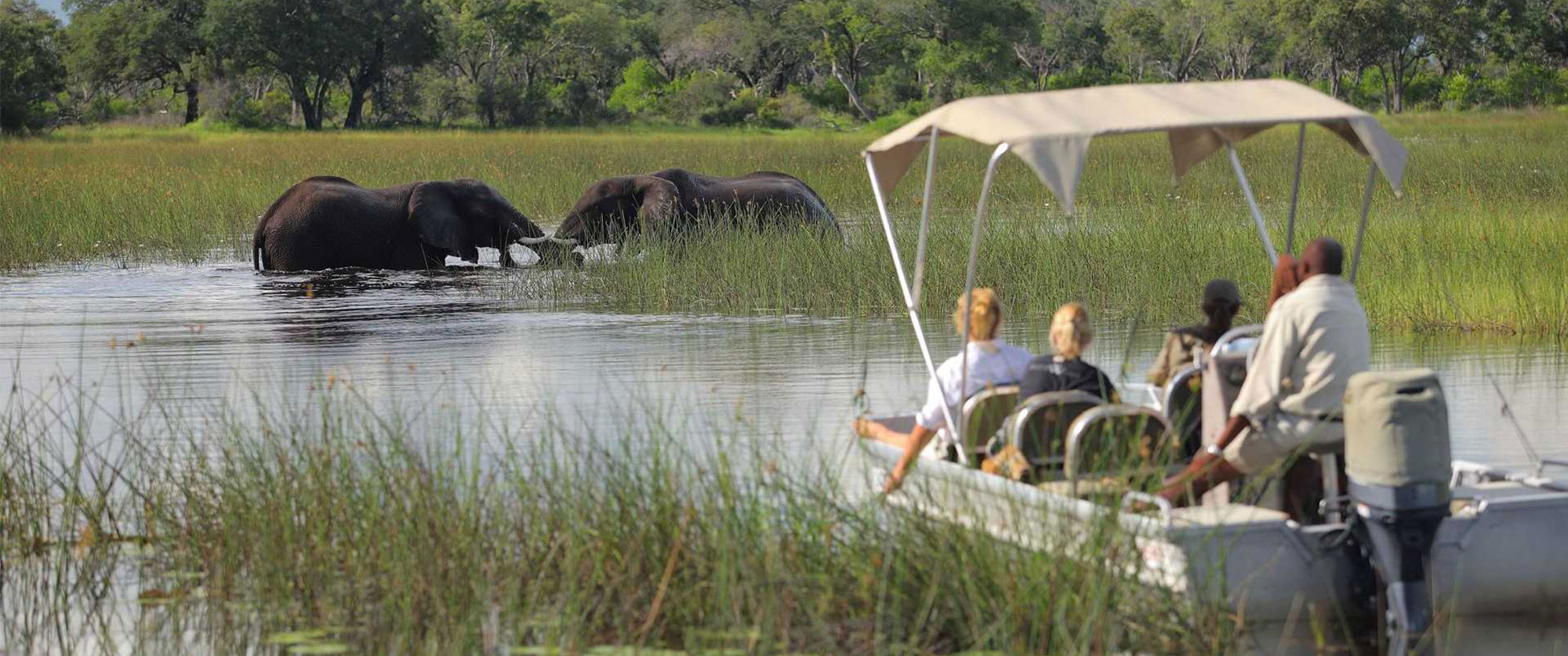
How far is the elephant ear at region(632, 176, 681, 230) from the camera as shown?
2073cm

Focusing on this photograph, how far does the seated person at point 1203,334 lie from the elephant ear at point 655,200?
12.2 metres

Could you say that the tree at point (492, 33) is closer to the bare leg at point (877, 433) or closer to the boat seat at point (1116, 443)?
the bare leg at point (877, 433)

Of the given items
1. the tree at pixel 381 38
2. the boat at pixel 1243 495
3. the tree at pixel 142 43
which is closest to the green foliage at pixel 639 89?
the tree at pixel 381 38

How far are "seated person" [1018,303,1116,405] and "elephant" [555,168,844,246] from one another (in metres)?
13.3

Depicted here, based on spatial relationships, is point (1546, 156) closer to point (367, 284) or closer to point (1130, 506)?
point (367, 284)

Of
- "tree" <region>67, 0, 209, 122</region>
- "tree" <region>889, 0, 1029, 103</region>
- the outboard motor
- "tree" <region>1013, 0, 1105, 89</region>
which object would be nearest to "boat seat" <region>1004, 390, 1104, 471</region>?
the outboard motor

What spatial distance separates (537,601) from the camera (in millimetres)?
6766

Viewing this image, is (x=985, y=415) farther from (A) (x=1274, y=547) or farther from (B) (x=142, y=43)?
(B) (x=142, y=43)

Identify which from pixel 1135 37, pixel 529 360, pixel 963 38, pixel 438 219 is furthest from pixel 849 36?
pixel 529 360

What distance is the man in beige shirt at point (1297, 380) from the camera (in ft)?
23.6

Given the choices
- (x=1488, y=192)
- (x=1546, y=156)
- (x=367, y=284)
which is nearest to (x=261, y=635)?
(x=367, y=284)

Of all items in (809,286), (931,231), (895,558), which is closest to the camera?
(895,558)

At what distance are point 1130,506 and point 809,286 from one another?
10635mm

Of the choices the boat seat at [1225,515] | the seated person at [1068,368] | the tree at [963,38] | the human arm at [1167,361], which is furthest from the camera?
the tree at [963,38]
